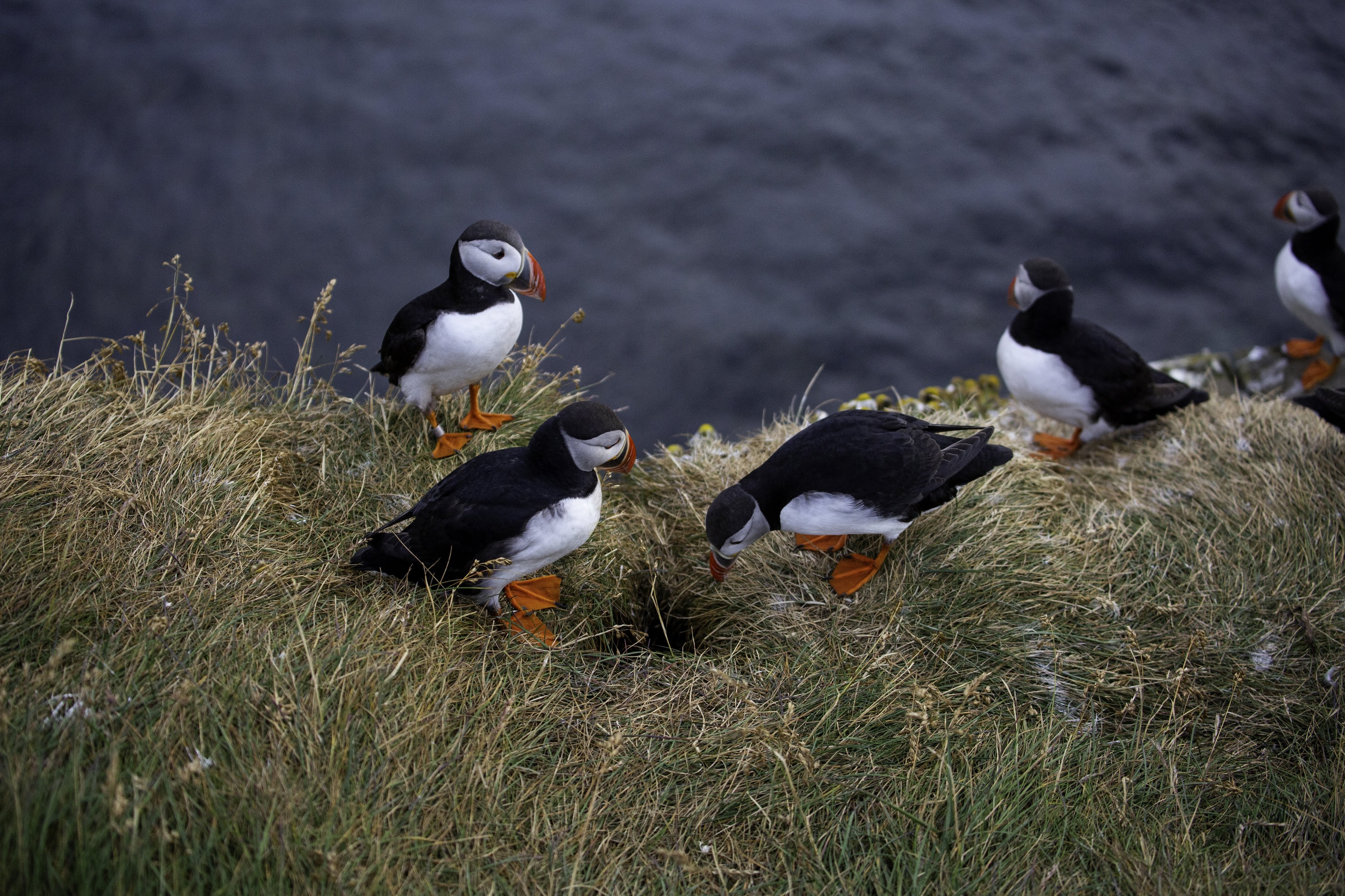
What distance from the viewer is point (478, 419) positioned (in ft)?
14.8

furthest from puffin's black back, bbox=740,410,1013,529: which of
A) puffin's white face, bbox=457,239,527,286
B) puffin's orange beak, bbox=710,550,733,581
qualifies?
puffin's white face, bbox=457,239,527,286

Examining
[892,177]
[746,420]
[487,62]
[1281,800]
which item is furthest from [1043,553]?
[487,62]

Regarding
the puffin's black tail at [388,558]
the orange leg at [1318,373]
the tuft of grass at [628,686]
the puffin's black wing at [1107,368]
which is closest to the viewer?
the tuft of grass at [628,686]

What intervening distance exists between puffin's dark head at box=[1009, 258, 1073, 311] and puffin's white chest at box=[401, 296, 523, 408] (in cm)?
278

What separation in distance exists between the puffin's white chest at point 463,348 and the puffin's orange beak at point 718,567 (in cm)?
138

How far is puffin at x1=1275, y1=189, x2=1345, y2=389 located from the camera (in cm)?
632

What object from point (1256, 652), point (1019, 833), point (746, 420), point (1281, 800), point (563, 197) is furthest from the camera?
point (563, 197)

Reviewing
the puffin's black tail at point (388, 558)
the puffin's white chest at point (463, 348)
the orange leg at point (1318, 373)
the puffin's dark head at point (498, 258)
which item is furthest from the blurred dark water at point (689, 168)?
the puffin's black tail at point (388, 558)

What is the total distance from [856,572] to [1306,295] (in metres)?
4.95

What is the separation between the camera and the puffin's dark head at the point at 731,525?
137 inches

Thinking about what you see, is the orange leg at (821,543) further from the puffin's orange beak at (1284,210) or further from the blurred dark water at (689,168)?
the puffin's orange beak at (1284,210)

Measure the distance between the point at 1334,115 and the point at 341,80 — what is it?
10322 mm

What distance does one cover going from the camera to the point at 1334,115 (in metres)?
9.28

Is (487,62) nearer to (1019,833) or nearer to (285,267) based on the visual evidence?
(285,267)
